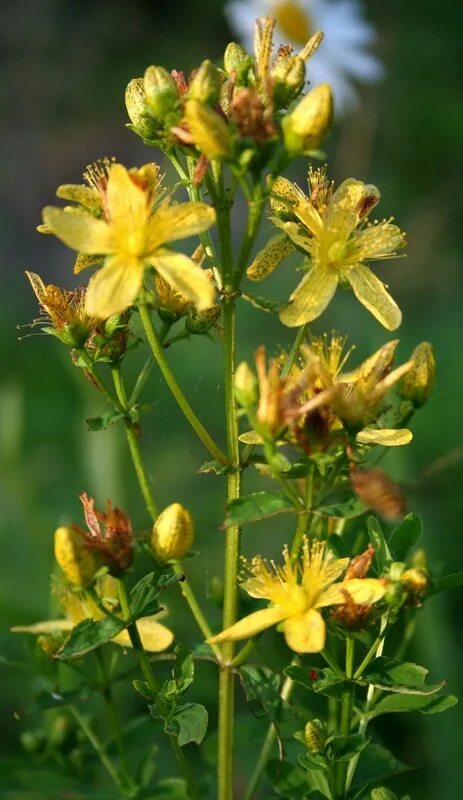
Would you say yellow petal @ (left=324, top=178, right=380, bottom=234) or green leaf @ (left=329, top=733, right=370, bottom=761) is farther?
yellow petal @ (left=324, top=178, right=380, bottom=234)

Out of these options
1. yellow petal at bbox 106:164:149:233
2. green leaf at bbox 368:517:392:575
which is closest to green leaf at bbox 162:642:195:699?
green leaf at bbox 368:517:392:575

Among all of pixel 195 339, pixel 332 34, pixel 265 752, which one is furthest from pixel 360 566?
pixel 332 34

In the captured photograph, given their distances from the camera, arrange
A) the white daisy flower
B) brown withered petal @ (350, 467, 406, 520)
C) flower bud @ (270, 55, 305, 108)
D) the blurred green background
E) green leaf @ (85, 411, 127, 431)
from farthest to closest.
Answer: the white daisy flower
the blurred green background
green leaf @ (85, 411, 127, 431)
flower bud @ (270, 55, 305, 108)
brown withered petal @ (350, 467, 406, 520)

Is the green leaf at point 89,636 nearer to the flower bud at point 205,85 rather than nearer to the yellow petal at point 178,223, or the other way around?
the yellow petal at point 178,223

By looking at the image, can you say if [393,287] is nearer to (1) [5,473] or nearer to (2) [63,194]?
(1) [5,473]

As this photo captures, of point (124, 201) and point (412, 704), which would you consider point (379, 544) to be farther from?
point (124, 201)

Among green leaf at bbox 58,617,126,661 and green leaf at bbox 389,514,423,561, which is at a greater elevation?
green leaf at bbox 389,514,423,561

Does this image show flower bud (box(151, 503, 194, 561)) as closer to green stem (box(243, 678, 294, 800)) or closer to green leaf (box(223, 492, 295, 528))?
green leaf (box(223, 492, 295, 528))

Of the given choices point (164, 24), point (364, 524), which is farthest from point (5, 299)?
point (364, 524)
